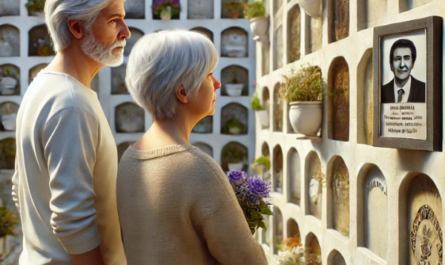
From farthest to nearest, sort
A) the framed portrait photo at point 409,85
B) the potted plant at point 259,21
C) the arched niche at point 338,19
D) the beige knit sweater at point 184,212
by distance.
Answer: the potted plant at point 259,21 → the arched niche at point 338,19 → the framed portrait photo at point 409,85 → the beige knit sweater at point 184,212

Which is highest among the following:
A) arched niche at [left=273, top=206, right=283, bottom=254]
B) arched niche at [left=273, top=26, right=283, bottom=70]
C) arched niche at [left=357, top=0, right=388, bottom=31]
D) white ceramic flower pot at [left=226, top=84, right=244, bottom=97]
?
arched niche at [left=273, top=26, right=283, bottom=70]

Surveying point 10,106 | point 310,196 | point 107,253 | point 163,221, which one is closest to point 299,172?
point 310,196

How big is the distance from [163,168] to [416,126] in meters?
0.92

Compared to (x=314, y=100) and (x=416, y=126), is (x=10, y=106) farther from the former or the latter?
(x=416, y=126)

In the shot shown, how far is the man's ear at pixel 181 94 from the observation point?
3.25ft

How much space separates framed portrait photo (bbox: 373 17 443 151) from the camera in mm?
1421

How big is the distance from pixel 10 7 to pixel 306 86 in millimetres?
3828

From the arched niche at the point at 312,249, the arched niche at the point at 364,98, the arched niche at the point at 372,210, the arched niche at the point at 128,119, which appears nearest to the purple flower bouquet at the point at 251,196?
the arched niche at the point at 372,210

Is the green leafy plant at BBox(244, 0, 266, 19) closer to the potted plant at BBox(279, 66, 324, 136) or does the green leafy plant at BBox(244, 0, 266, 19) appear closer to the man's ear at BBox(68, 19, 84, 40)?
the potted plant at BBox(279, 66, 324, 136)

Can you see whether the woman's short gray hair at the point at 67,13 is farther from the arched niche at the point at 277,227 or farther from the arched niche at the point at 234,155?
the arched niche at the point at 234,155

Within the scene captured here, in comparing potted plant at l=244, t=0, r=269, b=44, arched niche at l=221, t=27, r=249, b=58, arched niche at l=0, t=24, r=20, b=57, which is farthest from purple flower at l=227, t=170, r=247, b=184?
arched niche at l=0, t=24, r=20, b=57

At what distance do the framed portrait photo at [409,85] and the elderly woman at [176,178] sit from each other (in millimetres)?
746

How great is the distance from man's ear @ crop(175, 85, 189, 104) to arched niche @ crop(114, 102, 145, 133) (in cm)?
432

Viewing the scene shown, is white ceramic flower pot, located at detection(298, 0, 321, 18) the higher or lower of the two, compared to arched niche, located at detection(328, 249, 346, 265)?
higher
